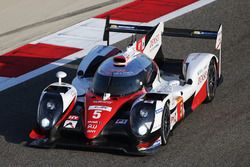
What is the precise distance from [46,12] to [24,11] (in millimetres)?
687

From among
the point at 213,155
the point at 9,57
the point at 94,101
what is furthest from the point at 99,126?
the point at 9,57

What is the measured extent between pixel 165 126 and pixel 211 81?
103 inches

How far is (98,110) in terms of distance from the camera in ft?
46.3

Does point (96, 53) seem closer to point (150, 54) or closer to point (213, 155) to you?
point (150, 54)

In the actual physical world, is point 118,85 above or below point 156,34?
below

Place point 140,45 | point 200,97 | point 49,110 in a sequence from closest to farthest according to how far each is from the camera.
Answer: point 49,110 < point 200,97 < point 140,45

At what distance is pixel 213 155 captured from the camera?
13.6 m

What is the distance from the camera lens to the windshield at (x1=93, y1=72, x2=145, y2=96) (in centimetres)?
1455

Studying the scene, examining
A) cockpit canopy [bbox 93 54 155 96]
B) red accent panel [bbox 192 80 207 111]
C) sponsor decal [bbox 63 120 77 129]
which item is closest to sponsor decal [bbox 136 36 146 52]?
cockpit canopy [bbox 93 54 155 96]

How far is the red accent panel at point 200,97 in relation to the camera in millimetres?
15492

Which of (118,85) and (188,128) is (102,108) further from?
(188,128)

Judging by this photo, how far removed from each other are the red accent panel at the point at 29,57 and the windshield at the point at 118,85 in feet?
13.9

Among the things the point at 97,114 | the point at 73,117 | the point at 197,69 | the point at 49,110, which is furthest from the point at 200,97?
the point at 49,110

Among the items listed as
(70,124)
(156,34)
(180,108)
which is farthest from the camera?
(156,34)
